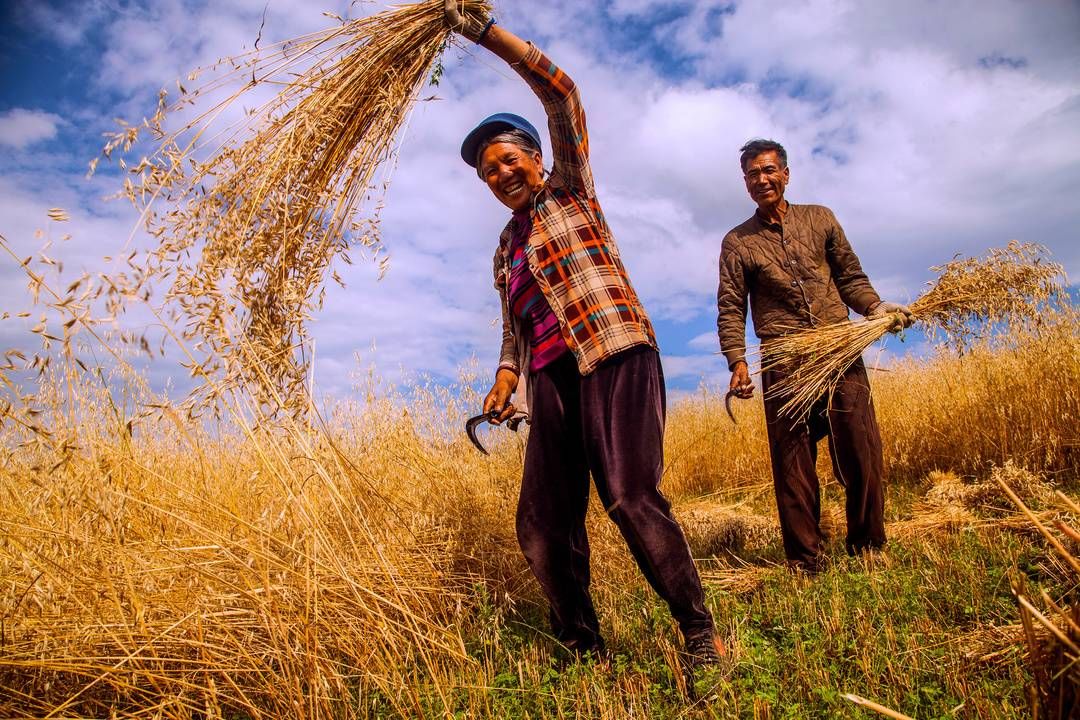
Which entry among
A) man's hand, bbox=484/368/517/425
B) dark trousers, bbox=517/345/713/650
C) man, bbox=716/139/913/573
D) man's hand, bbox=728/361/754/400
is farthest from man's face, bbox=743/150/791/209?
man's hand, bbox=484/368/517/425

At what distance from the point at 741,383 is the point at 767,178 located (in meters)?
1.14

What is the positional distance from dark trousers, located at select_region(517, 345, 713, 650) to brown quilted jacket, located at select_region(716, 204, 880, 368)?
58.9 inches

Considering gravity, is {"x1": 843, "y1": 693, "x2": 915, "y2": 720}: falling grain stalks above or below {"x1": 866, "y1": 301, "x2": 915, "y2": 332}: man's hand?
below

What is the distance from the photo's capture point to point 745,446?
6605mm

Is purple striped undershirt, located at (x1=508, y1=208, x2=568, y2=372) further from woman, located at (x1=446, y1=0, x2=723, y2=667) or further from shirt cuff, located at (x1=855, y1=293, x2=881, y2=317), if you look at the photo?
shirt cuff, located at (x1=855, y1=293, x2=881, y2=317)

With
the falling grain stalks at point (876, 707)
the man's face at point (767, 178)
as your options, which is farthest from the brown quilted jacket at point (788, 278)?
the falling grain stalks at point (876, 707)

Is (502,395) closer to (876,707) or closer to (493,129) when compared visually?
(493,129)

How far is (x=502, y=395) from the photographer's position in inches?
106

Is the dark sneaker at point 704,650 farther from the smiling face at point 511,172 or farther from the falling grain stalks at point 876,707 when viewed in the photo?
the smiling face at point 511,172

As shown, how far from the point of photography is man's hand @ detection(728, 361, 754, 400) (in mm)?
3520

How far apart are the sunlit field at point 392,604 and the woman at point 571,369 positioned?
33cm

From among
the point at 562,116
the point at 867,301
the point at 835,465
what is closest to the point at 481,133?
the point at 562,116

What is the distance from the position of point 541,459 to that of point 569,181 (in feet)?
3.55

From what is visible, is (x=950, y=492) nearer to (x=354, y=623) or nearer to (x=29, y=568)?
(x=354, y=623)
